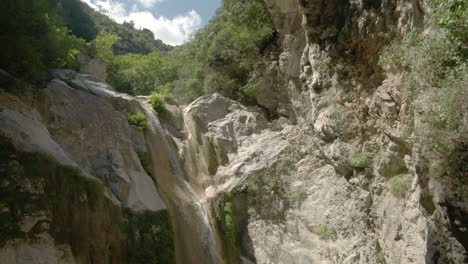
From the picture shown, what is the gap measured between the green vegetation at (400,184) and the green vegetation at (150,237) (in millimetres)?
6005

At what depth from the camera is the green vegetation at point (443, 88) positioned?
6129 mm

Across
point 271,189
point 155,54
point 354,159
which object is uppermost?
point 155,54

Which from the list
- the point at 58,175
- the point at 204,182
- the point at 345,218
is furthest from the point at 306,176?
the point at 58,175

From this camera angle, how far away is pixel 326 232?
10742mm

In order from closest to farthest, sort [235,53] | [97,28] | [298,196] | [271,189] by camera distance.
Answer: [298,196] < [271,189] < [235,53] < [97,28]

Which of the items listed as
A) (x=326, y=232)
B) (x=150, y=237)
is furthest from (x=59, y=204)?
(x=326, y=232)

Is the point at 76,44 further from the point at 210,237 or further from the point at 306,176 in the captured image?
the point at 306,176

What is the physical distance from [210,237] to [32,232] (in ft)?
20.3

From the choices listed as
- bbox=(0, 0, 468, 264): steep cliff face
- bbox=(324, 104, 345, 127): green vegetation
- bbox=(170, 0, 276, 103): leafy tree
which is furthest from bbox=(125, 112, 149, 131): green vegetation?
bbox=(170, 0, 276, 103): leafy tree

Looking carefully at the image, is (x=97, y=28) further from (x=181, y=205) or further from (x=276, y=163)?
(x=181, y=205)

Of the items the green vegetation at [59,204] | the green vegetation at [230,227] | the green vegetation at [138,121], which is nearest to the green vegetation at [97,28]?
the green vegetation at [138,121]

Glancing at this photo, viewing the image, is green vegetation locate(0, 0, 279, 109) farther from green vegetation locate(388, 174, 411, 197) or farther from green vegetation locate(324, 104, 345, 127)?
green vegetation locate(388, 174, 411, 197)

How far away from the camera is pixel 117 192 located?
8.15m

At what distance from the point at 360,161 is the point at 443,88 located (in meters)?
3.94
